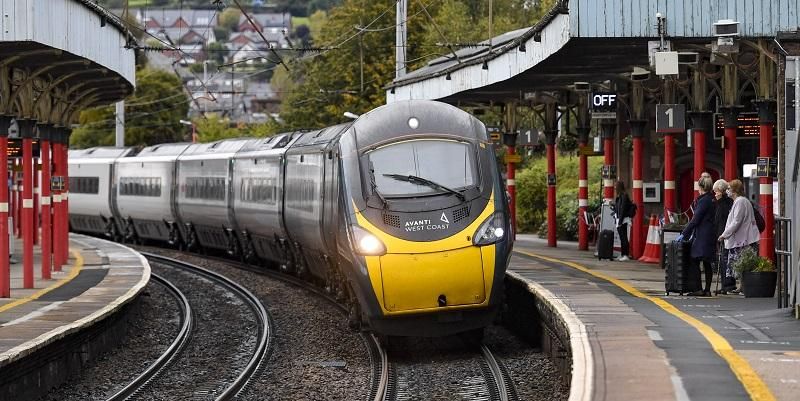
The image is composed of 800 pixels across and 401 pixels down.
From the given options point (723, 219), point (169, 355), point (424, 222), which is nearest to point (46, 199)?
point (169, 355)

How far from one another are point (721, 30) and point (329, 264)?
24.1 feet

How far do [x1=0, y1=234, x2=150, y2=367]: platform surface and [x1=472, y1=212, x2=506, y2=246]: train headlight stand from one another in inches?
201

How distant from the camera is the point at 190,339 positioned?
22.8 meters

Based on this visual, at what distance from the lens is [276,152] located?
3022cm

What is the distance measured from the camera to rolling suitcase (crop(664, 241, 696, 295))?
19.7m

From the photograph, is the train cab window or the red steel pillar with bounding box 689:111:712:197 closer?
the train cab window

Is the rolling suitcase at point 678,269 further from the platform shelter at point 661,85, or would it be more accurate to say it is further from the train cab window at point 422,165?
the train cab window at point 422,165

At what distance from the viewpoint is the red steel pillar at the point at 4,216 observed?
2366 cm

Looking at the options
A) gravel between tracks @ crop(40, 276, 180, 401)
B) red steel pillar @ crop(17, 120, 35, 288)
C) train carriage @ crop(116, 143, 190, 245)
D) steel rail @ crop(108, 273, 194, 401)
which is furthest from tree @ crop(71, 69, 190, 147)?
red steel pillar @ crop(17, 120, 35, 288)

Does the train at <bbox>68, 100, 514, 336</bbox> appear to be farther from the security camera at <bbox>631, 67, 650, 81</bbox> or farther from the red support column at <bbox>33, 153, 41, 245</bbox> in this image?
the red support column at <bbox>33, 153, 41, 245</bbox>

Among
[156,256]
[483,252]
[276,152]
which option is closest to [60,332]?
[483,252]

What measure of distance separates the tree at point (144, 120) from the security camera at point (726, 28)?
79.7 m

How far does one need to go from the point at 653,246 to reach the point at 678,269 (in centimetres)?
946

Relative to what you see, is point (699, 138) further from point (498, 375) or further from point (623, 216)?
point (498, 375)
